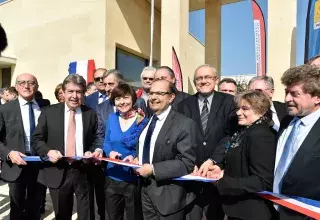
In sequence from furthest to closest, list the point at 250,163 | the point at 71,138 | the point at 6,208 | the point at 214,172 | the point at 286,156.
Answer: the point at 6,208 → the point at 71,138 → the point at 214,172 → the point at 250,163 → the point at 286,156

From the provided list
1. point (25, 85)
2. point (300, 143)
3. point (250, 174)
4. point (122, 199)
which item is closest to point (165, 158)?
point (250, 174)

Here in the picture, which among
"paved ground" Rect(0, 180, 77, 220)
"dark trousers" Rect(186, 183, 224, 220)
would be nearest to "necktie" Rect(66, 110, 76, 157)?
"dark trousers" Rect(186, 183, 224, 220)

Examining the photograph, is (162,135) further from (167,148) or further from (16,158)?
(16,158)

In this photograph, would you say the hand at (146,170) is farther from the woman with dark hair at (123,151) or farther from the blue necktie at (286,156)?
the blue necktie at (286,156)

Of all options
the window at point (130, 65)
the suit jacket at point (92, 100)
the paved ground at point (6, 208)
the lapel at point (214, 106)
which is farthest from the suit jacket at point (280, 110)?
the window at point (130, 65)

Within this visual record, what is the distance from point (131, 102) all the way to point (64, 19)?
40.4ft

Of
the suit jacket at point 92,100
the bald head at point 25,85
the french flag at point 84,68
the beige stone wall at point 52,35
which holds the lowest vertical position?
the suit jacket at point 92,100

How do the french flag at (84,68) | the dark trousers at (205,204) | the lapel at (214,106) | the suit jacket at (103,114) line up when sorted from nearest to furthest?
the dark trousers at (205,204) → the lapel at (214,106) → the suit jacket at (103,114) → the french flag at (84,68)

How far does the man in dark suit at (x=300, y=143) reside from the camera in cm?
198

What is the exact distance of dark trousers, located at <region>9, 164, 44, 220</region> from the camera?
384cm

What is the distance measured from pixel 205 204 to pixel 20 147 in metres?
2.27

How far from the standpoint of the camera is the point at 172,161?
2619 millimetres

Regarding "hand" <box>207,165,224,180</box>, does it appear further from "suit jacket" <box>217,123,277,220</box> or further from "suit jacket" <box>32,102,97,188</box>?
"suit jacket" <box>32,102,97,188</box>

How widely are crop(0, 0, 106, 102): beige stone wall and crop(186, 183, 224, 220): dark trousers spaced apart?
10.3m
